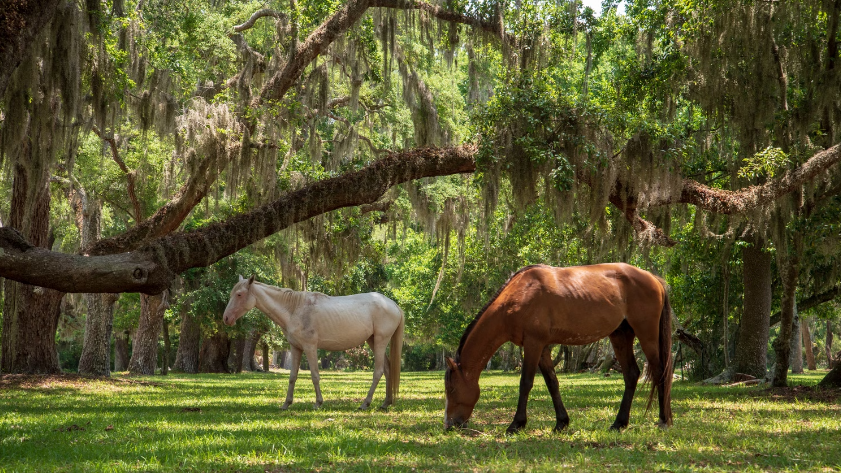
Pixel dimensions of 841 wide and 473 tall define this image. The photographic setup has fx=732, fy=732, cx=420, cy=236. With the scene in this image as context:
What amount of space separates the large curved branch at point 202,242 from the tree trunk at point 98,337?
35.3 feet

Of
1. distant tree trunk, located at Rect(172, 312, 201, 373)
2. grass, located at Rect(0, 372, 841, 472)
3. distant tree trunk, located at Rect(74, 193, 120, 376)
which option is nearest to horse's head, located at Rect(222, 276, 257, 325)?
grass, located at Rect(0, 372, 841, 472)

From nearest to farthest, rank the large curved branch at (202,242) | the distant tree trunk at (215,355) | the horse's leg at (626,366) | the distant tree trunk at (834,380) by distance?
the horse's leg at (626,366) < the large curved branch at (202,242) < the distant tree trunk at (834,380) < the distant tree trunk at (215,355)

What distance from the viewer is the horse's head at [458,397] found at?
754 cm

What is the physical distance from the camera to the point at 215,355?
1476 inches

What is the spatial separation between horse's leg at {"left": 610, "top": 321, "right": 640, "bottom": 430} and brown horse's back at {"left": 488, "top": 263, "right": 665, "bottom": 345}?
0.32 m

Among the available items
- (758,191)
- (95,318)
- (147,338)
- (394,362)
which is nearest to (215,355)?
(147,338)

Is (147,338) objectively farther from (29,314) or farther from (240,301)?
(240,301)

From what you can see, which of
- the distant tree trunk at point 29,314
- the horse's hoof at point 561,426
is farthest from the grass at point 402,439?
the distant tree trunk at point 29,314

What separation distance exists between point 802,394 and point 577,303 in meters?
7.55

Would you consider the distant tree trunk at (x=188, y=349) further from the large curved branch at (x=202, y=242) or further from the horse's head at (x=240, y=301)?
the horse's head at (x=240, y=301)

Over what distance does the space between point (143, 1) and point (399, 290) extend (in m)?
25.6

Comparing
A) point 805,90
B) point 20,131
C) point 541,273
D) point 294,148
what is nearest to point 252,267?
point 294,148

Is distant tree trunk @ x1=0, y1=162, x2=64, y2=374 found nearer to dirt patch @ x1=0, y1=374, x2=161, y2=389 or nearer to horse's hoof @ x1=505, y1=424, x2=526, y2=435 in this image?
dirt patch @ x1=0, y1=374, x2=161, y2=389

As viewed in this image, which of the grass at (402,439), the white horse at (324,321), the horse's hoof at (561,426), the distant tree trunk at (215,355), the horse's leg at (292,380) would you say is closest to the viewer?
the grass at (402,439)
